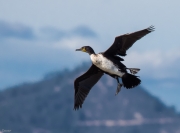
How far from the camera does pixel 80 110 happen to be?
273 feet

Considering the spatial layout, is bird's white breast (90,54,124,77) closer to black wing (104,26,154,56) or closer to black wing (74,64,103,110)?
black wing (104,26,154,56)

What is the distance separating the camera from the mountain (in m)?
76.5

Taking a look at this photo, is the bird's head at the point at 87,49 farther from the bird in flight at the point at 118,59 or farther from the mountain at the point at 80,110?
the mountain at the point at 80,110

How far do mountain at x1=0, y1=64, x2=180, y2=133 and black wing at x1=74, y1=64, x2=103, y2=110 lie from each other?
50.1 metres

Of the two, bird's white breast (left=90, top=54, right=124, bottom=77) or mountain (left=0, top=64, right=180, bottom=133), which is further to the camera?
mountain (left=0, top=64, right=180, bottom=133)

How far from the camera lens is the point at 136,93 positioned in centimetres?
8431

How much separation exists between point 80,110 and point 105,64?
206 feet

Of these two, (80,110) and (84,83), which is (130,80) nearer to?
(84,83)

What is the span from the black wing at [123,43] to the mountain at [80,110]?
2019 inches

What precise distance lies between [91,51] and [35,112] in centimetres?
7083

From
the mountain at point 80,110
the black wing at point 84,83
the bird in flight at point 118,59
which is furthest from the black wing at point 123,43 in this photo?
the mountain at point 80,110

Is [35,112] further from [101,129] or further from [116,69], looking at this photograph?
[116,69]

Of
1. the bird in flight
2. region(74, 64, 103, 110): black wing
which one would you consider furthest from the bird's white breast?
region(74, 64, 103, 110): black wing

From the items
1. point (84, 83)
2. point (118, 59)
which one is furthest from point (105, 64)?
point (84, 83)
